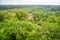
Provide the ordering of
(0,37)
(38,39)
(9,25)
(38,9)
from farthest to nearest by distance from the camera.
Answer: (38,9)
(9,25)
(0,37)
(38,39)

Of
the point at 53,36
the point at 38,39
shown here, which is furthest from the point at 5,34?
the point at 53,36

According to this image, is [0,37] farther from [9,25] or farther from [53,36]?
[53,36]

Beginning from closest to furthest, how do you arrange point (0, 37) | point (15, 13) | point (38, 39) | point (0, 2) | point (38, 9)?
1. point (38, 39)
2. point (0, 37)
3. point (0, 2)
4. point (15, 13)
5. point (38, 9)

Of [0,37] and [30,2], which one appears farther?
[30,2]

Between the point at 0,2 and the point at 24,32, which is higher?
the point at 0,2

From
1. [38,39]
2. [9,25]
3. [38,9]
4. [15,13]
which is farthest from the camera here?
[38,9]

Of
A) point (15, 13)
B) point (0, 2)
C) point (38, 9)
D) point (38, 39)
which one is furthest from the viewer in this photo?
point (38, 9)

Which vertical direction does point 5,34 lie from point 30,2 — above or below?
below

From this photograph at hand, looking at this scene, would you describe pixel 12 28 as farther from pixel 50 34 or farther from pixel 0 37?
pixel 50 34

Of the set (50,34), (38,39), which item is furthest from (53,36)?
(38,39)
